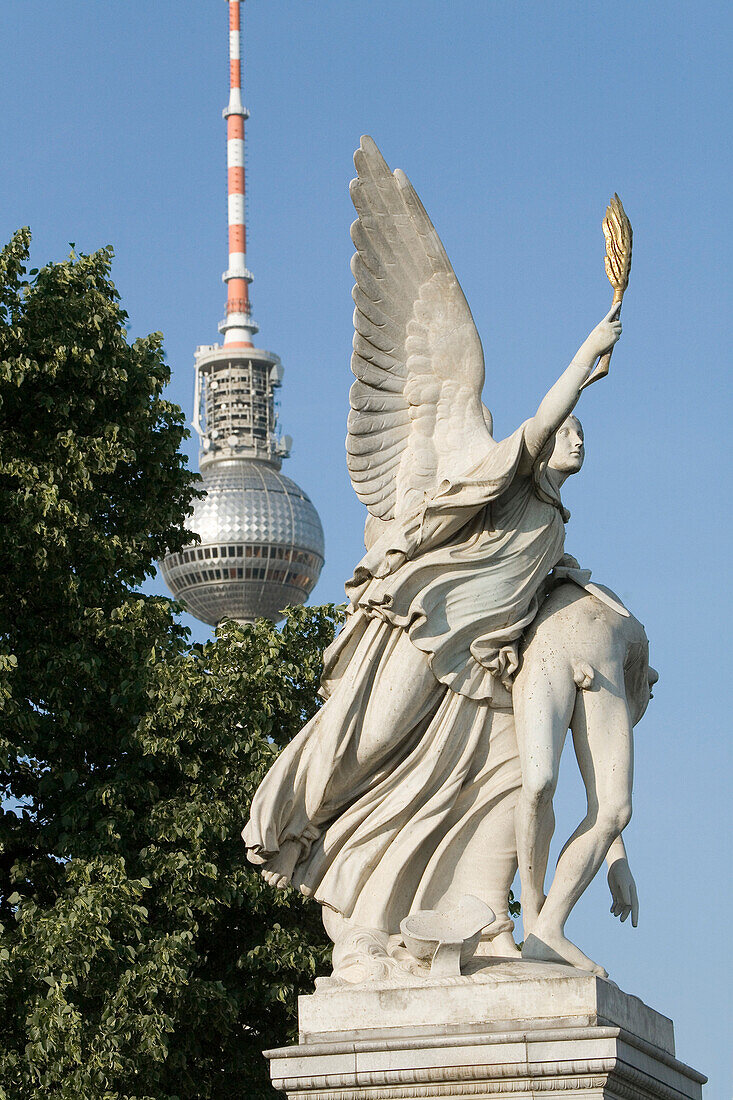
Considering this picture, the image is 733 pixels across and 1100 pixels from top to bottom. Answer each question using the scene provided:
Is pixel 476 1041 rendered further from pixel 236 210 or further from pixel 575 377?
pixel 236 210

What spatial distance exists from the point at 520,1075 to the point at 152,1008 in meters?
7.29

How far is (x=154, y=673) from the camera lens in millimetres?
15859

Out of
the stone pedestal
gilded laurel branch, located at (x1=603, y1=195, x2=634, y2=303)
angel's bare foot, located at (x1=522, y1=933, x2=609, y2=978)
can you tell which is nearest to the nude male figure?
angel's bare foot, located at (x1=522, y1=933, x2=609, y2=978)

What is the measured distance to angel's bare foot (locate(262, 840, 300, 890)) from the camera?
8.59 metres

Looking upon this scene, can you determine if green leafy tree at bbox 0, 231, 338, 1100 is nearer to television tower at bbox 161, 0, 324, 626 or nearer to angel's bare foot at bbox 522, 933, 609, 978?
angel's bare foot at bbox 522, 933, 609, 978

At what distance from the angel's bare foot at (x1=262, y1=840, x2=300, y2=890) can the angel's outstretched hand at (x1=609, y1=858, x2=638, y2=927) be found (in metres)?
1.54

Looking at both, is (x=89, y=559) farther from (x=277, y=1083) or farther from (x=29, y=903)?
(x=277, y=1083)

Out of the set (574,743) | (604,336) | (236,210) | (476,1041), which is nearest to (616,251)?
(604,336)

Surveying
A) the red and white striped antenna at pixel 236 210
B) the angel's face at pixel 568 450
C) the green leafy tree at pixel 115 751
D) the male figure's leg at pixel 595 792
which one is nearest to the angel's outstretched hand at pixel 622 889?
the male figure's leg at pixel 595 792

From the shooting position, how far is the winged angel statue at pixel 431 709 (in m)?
8.45

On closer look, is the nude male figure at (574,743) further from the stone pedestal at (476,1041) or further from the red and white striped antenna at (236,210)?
the red and white striped antenna at (236,210)

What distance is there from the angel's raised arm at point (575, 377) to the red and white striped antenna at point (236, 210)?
9809cm

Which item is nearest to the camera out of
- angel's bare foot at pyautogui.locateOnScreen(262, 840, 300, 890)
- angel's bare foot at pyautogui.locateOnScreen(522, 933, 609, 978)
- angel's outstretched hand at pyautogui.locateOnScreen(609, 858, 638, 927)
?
angel's bare foot at pyautogui.locateOnScreen(522, 933, 609, 978)

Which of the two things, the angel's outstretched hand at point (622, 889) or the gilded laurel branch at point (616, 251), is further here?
the angel's outstretched hand at point (622, 889)
